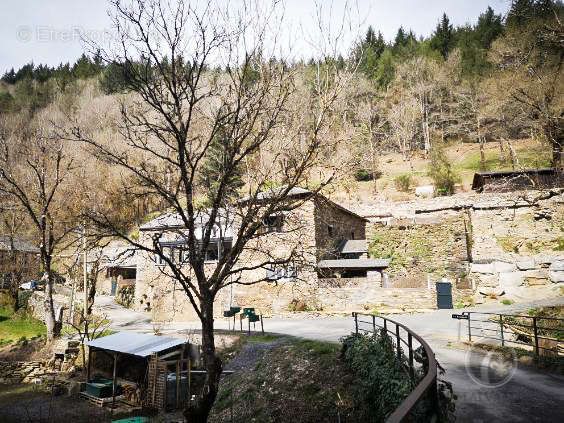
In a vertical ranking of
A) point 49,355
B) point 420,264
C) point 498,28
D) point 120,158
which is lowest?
point 49,355

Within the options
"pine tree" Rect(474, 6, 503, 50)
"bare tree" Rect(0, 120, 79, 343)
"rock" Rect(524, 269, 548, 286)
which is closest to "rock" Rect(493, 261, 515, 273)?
"rock" Rect(524, 269, 548, 286)

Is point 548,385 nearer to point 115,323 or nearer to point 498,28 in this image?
point 115,323

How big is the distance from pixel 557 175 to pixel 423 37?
58.5m

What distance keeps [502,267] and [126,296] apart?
107 ft

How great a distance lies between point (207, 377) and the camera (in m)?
7.62

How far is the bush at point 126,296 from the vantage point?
115 ft

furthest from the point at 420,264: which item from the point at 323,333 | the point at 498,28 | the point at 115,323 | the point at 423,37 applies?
the point at 423,37

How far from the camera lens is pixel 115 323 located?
26.2 meters

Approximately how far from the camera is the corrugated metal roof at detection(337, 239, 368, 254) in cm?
2919

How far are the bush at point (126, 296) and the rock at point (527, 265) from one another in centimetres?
3246

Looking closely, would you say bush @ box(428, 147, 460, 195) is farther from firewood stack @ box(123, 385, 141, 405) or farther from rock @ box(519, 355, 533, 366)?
firewood stack @ box(123, 385, 141, 405)

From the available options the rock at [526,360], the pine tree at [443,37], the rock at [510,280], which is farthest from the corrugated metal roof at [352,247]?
the pine tree at [443,37]

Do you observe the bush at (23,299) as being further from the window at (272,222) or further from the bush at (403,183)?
the bush at (403,183)

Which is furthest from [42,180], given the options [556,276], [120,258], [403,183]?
[403,183]
